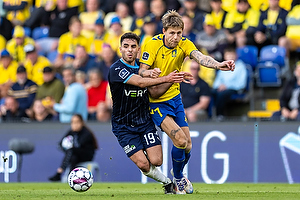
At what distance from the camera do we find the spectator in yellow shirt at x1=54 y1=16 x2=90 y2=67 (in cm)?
1791

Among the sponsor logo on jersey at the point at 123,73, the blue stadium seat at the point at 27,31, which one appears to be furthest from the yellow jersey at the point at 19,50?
the sponsor logo on jersey at the point at 123,73

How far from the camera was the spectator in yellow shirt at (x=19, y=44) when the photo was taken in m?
18.5

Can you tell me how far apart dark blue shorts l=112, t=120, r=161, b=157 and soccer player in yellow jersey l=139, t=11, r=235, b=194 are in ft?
0.82

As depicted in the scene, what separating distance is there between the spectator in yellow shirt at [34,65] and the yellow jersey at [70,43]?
930 mm

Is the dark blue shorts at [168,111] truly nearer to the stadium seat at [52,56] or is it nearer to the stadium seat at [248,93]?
the stadium seat at [248,93]

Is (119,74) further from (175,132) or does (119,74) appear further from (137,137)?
(175,132)

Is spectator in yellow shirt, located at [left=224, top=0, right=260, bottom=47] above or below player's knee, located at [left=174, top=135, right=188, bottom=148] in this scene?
above

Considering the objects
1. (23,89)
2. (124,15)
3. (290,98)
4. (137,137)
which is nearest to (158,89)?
(137,137)

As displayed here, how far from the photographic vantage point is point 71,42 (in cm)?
1817

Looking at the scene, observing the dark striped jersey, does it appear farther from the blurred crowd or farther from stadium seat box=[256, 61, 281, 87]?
stadium seat box=[256, 61, 281, 87]

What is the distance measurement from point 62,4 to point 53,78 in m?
4.10

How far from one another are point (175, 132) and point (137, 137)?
27.4 inches

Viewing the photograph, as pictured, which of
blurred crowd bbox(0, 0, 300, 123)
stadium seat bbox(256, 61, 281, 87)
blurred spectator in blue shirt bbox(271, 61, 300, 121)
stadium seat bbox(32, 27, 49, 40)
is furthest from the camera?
stadium seat bbox(32, 27, 49, 40)

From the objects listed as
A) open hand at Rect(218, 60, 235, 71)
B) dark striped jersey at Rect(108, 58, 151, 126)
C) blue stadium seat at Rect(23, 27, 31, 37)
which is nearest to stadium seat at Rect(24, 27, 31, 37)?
blue stadium seat at Rect(23, 27, 31, 37)
